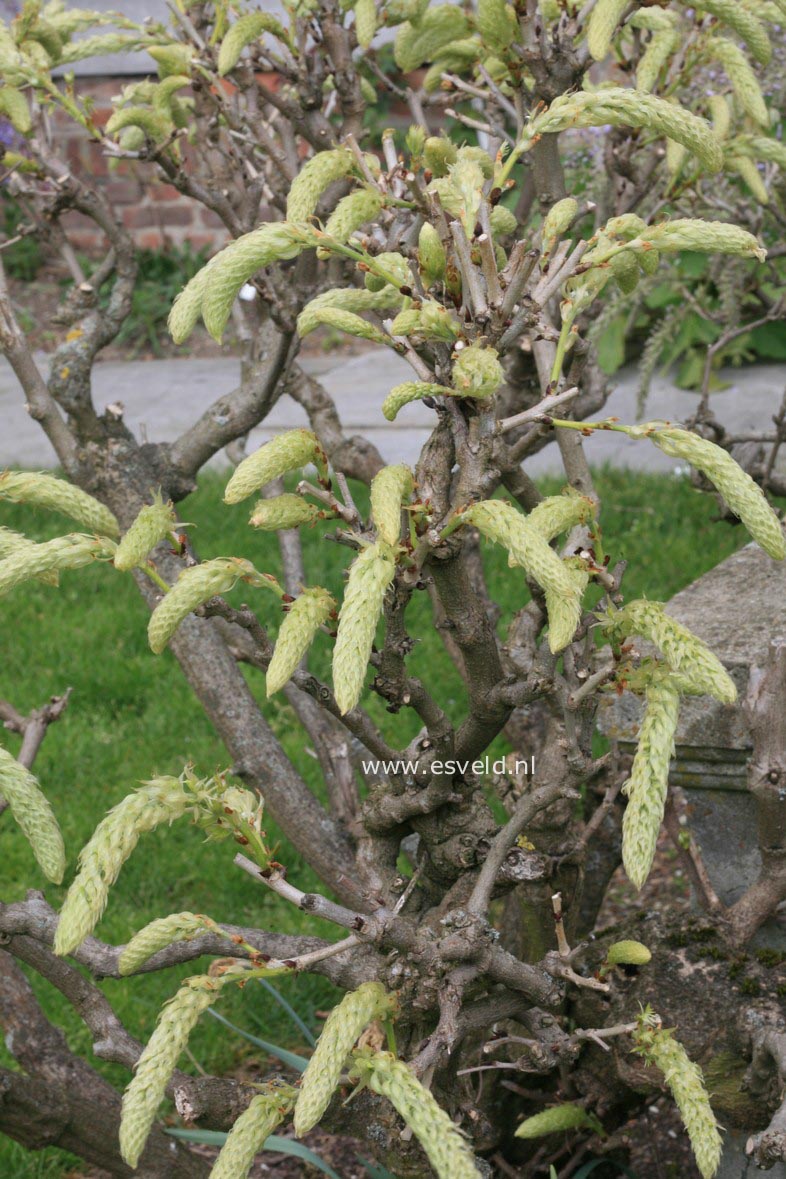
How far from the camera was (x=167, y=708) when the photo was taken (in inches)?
166

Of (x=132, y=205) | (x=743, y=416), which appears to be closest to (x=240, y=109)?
(x=743, y=416)

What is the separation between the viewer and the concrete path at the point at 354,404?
6.24 metres

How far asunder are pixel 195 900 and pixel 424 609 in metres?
1.56

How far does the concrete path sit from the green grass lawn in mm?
770

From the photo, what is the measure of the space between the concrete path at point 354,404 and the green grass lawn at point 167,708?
2.53 ft

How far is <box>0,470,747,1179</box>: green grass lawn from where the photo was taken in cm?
302

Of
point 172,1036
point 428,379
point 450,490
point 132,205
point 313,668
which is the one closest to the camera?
point 172,1036

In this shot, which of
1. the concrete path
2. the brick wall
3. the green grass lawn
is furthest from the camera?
the brick wall

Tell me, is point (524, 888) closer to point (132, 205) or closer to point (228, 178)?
point (228, 178)

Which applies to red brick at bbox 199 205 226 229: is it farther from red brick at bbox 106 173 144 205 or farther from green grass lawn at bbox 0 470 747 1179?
green grass lawn at bbox 0 470 747 1179

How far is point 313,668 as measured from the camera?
4.25 metres

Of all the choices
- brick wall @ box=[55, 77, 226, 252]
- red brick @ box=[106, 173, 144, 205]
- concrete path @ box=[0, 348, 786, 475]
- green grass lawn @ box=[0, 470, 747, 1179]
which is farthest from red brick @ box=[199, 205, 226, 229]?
green grass lawn @ box=[0, 470, 747, 1179]

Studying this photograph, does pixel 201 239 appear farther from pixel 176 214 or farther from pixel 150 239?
pixel 150 239

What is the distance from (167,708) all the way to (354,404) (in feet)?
10.2
